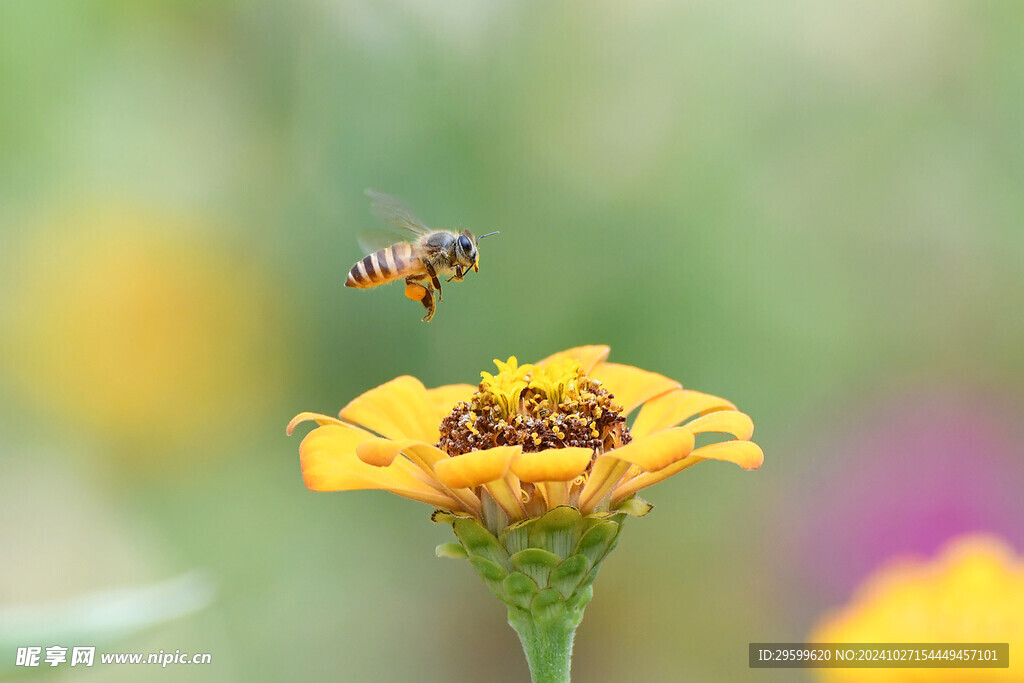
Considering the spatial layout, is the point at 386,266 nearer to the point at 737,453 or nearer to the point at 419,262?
the point at 419,262

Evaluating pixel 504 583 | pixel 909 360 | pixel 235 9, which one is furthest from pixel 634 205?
pixel 504 583

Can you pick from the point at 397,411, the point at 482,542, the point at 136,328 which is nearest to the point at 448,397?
the point at 397,411

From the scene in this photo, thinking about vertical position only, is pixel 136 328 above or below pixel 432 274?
above

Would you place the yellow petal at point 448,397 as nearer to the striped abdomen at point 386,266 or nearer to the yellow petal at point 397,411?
the yellow petal at point 397,411

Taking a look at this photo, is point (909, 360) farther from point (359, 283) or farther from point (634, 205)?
point (359, 283)

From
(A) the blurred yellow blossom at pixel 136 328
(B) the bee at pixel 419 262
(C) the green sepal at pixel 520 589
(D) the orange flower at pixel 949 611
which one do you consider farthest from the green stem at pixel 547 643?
(A) the blurred yellow blossom at pixel 136 328

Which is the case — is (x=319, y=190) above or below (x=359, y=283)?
above
